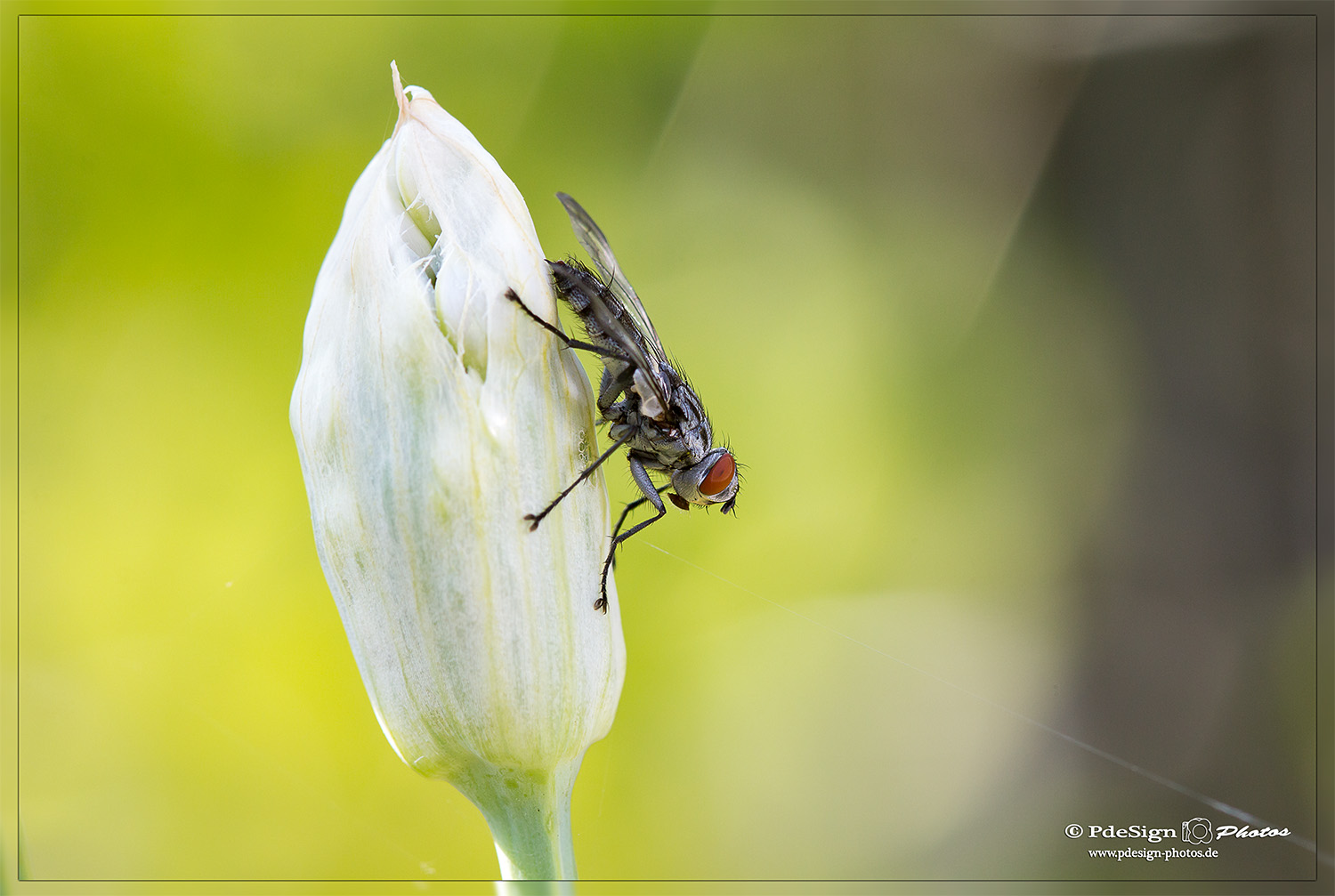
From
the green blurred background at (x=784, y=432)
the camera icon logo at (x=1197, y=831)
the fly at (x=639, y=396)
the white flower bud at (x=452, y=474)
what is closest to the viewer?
the white flower bud at (x=452, y=474)

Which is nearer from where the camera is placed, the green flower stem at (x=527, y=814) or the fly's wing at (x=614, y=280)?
the green flower stem at (x=527, y=814)

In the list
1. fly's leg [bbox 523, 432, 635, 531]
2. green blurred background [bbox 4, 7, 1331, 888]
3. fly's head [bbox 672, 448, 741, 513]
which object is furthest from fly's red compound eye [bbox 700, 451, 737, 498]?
green blurred background [bbox 4, 7, 1331, 888]

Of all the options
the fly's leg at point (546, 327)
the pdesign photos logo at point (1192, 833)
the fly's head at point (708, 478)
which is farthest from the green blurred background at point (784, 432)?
the fly's leg at point (546, 327)

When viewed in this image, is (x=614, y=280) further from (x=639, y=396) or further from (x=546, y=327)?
(x=546, y=327)

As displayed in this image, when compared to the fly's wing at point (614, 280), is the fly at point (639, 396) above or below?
below

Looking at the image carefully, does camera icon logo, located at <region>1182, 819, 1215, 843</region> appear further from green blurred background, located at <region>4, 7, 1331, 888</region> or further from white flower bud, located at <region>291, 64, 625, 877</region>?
white flower bud, located at <region>291, 64, 625, 877</region>

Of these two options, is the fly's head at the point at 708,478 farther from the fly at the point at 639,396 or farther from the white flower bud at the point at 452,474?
the white flower bud at the point at 452,474

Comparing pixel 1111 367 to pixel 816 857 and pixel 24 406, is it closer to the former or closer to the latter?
pixel 816 857
